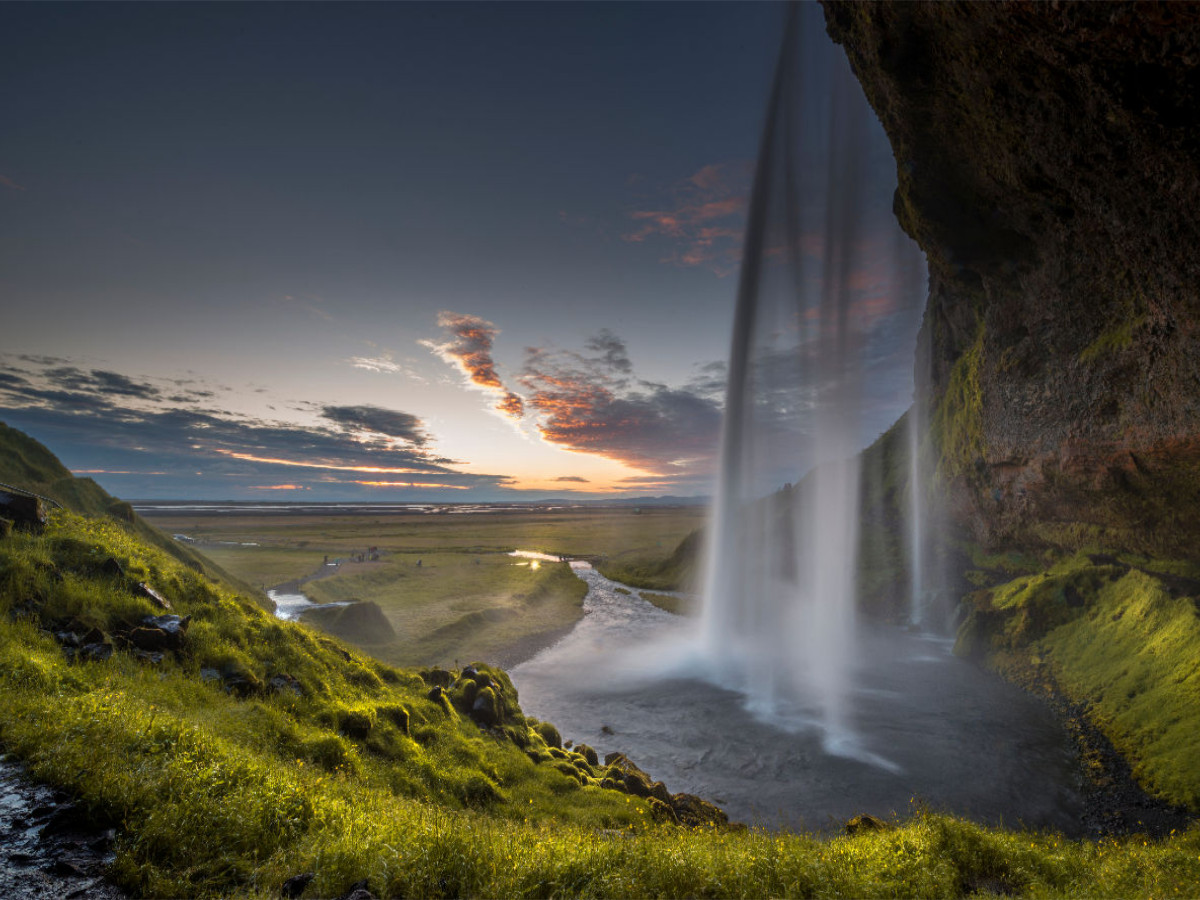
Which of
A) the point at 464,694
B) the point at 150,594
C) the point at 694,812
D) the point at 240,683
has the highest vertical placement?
the point at 150,594

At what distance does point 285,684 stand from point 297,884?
26.0 ft

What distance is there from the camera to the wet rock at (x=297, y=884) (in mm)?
5672

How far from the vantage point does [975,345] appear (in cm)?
3347

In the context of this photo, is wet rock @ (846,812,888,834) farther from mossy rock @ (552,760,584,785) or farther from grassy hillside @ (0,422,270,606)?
grassy hillside @ (0,422,270,606)

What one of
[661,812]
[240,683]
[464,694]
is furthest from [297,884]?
[464,694]

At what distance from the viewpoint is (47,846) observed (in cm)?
532

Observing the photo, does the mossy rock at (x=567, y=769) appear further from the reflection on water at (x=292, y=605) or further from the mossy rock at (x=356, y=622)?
the reflection on water at (x=292, y=605)

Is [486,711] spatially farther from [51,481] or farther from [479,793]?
[51,481]

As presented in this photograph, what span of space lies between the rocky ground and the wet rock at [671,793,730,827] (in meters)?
12.7

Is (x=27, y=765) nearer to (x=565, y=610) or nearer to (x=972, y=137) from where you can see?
(x=972, y=137)

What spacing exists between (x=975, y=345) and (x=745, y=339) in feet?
56.7

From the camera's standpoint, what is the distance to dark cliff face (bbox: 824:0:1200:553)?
39.7ft

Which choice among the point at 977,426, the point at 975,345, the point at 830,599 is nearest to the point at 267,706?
the point at 977,426

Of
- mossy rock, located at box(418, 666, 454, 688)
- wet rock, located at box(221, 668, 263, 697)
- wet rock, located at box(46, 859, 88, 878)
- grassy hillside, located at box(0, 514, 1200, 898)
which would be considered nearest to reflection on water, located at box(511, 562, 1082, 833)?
grassy hillside, located at box(0, 514, 1200, 898)
